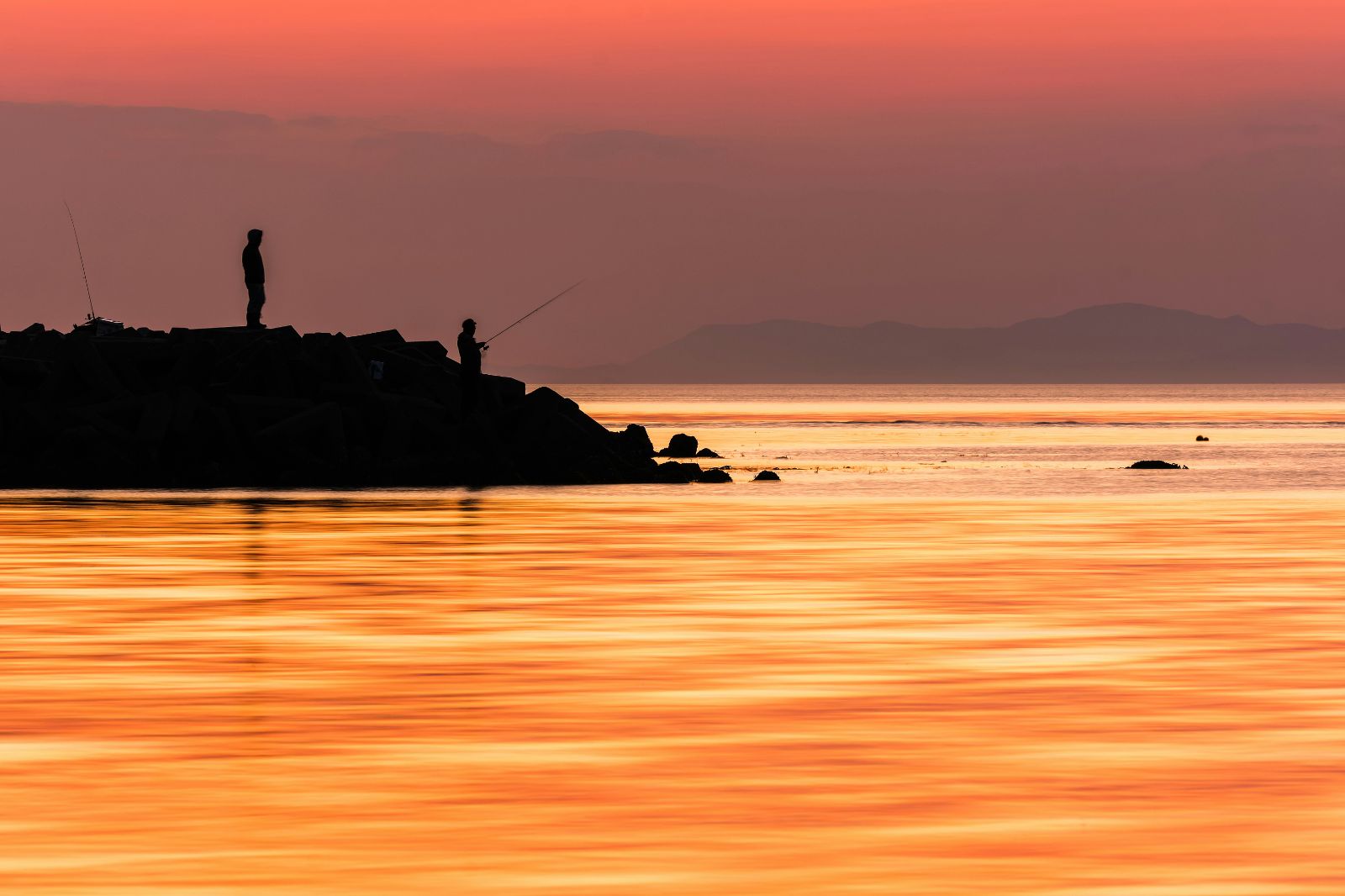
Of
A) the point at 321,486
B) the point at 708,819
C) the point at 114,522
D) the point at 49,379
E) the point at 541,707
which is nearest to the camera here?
the point at 708,819

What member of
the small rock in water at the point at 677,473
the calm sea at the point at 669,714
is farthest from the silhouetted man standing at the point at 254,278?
the calm sea at the point at 669,714

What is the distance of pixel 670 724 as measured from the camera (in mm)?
9477

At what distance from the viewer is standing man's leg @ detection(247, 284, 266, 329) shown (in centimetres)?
3800

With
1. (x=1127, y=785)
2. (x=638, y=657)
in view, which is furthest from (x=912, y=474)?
(x=1127, y=785)

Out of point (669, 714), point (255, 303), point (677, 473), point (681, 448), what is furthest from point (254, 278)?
point (669, 714)

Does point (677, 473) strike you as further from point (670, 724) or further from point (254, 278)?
point (670, 724)

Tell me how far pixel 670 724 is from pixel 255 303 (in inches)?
1205

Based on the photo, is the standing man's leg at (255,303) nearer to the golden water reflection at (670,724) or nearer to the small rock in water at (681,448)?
the small rock in water at (681,448)

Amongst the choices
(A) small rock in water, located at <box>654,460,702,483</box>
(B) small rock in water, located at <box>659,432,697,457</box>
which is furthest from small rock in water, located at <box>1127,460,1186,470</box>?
(A) small rock in water, located at <box>654,460,702,483</box>

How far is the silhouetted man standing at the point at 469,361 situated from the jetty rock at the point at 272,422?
400 millimetres

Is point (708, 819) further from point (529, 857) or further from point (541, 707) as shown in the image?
point (541, 707)

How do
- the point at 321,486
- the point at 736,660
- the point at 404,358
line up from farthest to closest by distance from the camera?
the point at 404,358 < the point at 321,486 < the point at 736,660

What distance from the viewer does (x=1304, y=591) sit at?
15.7 meters

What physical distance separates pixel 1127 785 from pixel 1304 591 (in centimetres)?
830
